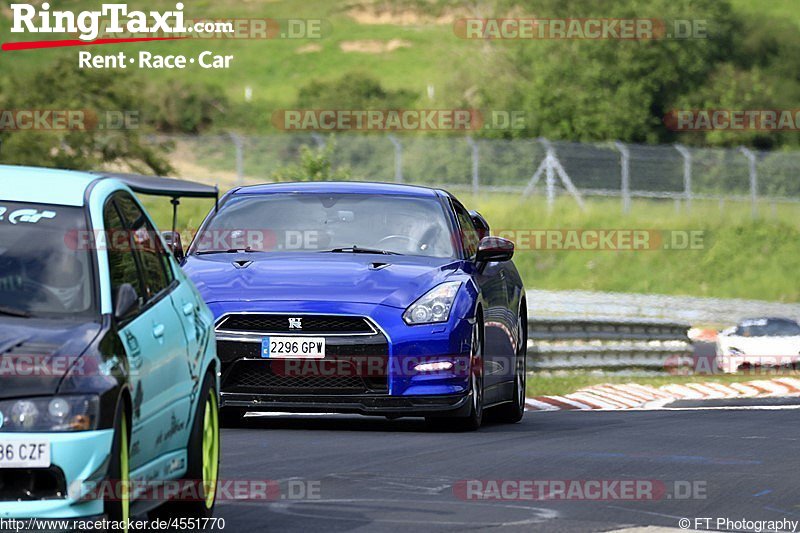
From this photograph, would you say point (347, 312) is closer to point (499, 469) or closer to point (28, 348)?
point (499, 469)

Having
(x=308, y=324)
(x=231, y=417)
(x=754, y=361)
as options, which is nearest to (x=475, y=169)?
(x=754, y=361)

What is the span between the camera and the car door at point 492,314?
41.5 feet

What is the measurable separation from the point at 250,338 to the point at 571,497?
11.3ft

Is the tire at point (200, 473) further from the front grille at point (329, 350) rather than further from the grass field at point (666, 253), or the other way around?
the grass field at point (666, 253)

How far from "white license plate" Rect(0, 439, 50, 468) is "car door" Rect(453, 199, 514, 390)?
6.79 m

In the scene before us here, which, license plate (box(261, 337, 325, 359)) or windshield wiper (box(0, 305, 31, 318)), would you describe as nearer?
windshield wiper (box(0, 305, 31, 318))

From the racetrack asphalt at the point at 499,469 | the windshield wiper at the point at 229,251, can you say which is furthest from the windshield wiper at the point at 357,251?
the racetrack asphalt at the point at 499,469

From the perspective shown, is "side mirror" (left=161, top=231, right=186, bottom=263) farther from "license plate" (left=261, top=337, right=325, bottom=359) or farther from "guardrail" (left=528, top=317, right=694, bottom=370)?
"guardrail" (left=528, top=317, right=694, bottom=370)

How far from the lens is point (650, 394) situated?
60.3ft

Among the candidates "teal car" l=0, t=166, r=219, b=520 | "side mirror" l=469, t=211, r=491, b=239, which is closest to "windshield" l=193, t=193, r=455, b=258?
"side mirror" l=469, t=211, r=491, b=239

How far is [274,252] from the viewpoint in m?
12.5

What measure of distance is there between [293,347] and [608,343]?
13.3 m

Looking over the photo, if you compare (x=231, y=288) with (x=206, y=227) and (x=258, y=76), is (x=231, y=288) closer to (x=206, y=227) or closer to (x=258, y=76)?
(x=206, y=227)

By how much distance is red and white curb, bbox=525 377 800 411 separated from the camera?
671 inches
